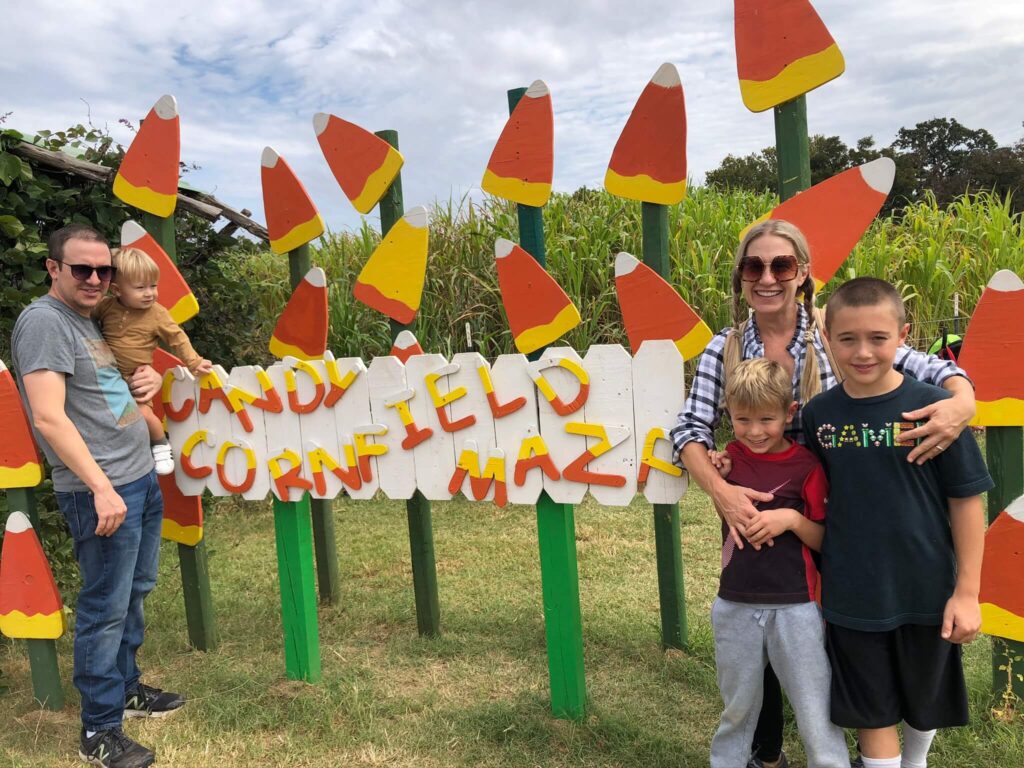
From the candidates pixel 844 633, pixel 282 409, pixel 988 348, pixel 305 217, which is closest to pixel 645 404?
pixel 844 633

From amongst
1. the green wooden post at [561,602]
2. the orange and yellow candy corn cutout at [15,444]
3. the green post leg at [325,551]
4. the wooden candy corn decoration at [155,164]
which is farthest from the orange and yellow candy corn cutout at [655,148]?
the orange and yellow candy corn cutout at [15,444]

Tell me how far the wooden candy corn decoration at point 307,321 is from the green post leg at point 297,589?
24.2 inches

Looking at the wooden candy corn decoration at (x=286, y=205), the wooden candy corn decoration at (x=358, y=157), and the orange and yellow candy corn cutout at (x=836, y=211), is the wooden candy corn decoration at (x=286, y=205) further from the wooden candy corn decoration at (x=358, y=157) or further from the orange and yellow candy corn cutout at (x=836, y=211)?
the orange and yellow candy corn cutout at (x=836, y=211)

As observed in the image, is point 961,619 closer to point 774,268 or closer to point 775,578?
point 775,578

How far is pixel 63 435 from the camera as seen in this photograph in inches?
91.2

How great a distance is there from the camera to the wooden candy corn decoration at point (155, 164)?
3.16 metres

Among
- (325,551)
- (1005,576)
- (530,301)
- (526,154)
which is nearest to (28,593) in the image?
(325,551)

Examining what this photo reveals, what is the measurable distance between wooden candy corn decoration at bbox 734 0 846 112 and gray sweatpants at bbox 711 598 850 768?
1564mm

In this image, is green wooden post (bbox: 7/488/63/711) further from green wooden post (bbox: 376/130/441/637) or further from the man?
green wooden post (bbox: 376/130/441/637)

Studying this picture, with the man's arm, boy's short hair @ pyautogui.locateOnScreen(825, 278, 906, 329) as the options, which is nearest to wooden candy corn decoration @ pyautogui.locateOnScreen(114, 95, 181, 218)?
the man's arm

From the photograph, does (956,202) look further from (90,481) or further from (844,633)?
(90,481)

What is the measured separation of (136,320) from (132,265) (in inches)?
8.9

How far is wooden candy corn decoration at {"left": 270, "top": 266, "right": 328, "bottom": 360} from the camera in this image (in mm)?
2998

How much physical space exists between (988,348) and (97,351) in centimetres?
290
